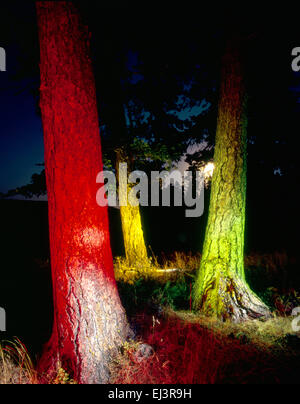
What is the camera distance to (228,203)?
13.6ft

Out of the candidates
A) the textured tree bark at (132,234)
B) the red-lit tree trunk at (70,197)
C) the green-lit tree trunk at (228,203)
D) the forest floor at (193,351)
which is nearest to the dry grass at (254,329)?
the forest floor at (193,351)

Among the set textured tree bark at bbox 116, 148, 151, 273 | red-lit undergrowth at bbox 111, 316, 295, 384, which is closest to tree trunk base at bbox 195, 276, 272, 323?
red-lit undergrowth at bbox 111, 316, 295, 384

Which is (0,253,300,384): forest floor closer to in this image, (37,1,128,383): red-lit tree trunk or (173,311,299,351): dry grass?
(173,311,299,351): dry grass

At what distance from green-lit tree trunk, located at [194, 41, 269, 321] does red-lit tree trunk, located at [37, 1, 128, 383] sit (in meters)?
2.16

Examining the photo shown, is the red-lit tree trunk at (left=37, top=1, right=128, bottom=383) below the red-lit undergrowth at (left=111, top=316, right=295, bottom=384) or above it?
above

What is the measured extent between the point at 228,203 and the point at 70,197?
9.14 ft

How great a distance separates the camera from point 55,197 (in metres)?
2.61

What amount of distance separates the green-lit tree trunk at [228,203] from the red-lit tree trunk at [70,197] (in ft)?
7.07

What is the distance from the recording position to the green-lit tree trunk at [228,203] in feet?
13.4

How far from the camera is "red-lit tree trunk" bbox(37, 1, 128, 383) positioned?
255 centimetres

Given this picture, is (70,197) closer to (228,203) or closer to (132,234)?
(228,203)

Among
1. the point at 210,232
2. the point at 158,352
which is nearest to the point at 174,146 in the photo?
the point at 210,232
